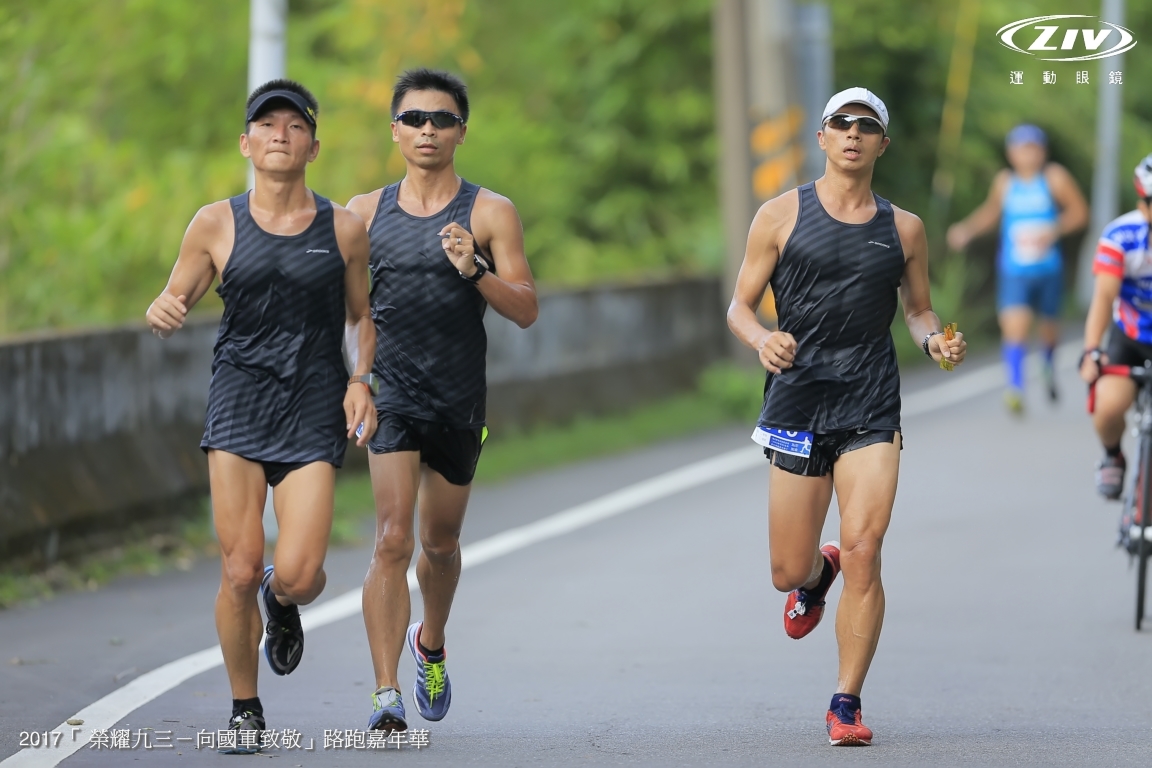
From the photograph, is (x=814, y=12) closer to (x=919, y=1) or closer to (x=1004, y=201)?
(x=1004, y=201)

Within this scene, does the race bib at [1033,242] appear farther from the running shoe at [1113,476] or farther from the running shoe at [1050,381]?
the running shoe at [1113,476]

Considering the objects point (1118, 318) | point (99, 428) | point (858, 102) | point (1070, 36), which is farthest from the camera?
point (1070, 36)

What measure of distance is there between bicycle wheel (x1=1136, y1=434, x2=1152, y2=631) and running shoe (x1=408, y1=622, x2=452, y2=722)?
12.5 feet

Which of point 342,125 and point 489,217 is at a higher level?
point 342,125

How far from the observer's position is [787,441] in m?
7.29

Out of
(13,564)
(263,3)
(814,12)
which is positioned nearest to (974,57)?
(814,12)

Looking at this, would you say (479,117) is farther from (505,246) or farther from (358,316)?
(358,316)

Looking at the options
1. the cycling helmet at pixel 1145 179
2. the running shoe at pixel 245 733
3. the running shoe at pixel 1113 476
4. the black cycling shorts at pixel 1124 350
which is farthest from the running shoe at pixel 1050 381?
the running shoe at pixel 245 733

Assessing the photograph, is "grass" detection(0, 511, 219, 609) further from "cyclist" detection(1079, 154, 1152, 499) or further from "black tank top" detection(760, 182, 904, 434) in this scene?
"cyclist" detection(1079, 154, 1152, 499)

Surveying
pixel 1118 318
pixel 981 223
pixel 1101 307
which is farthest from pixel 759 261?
pixel 981 223

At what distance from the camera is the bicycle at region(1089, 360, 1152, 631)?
958cm

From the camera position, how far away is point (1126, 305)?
1005cm

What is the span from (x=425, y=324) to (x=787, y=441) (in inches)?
53.7

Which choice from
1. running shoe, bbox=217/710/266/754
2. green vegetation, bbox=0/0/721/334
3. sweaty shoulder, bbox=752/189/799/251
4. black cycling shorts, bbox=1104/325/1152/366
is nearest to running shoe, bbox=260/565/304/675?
running shoe, bbox=217/710/266/754
